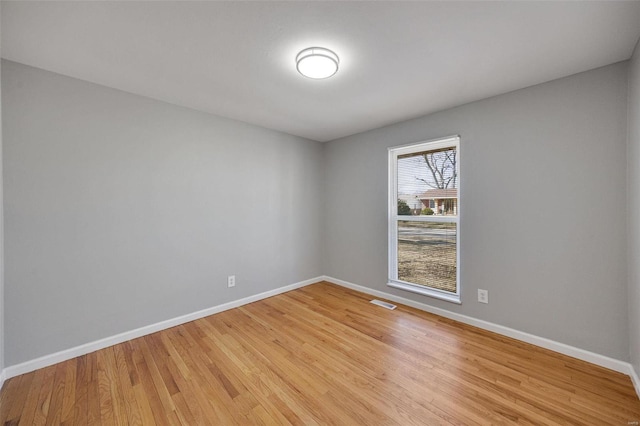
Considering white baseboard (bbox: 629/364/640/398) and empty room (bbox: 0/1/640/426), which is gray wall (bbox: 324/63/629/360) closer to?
empty room (bbox: 0/1/640/426)

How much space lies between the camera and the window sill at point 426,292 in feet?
9.09

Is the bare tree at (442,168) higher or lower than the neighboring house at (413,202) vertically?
higher

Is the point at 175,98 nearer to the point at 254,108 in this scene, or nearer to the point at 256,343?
the point at 254,108

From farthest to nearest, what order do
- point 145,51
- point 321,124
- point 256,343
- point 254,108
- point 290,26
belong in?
point 321,124 < point 254,108 < point 256,343 < point 145,51 < point 290,26

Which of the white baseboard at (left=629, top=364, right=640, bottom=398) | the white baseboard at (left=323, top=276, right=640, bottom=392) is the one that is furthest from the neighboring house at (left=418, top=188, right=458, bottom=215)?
the white baseboard at (left=629, top=364, right=640, bottom=398)

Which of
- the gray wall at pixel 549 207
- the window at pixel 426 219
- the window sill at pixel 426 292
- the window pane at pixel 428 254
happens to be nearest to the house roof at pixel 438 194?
the window at pixel 426 219

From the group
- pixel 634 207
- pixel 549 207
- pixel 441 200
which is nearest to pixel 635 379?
pixel 634 207

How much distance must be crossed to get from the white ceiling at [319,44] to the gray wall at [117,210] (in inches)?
12.2

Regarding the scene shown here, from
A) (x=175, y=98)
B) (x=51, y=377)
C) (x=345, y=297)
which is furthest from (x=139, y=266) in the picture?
(x=345, y=297)

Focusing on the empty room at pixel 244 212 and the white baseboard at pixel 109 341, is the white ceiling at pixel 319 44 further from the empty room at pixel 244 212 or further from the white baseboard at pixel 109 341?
the white baseboard at pixel 109 341

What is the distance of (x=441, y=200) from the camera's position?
2939 mm

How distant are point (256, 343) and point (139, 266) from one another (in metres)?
1.36

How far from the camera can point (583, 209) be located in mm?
2025

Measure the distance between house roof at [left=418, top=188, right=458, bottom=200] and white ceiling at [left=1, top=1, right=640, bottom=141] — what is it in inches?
38.3
